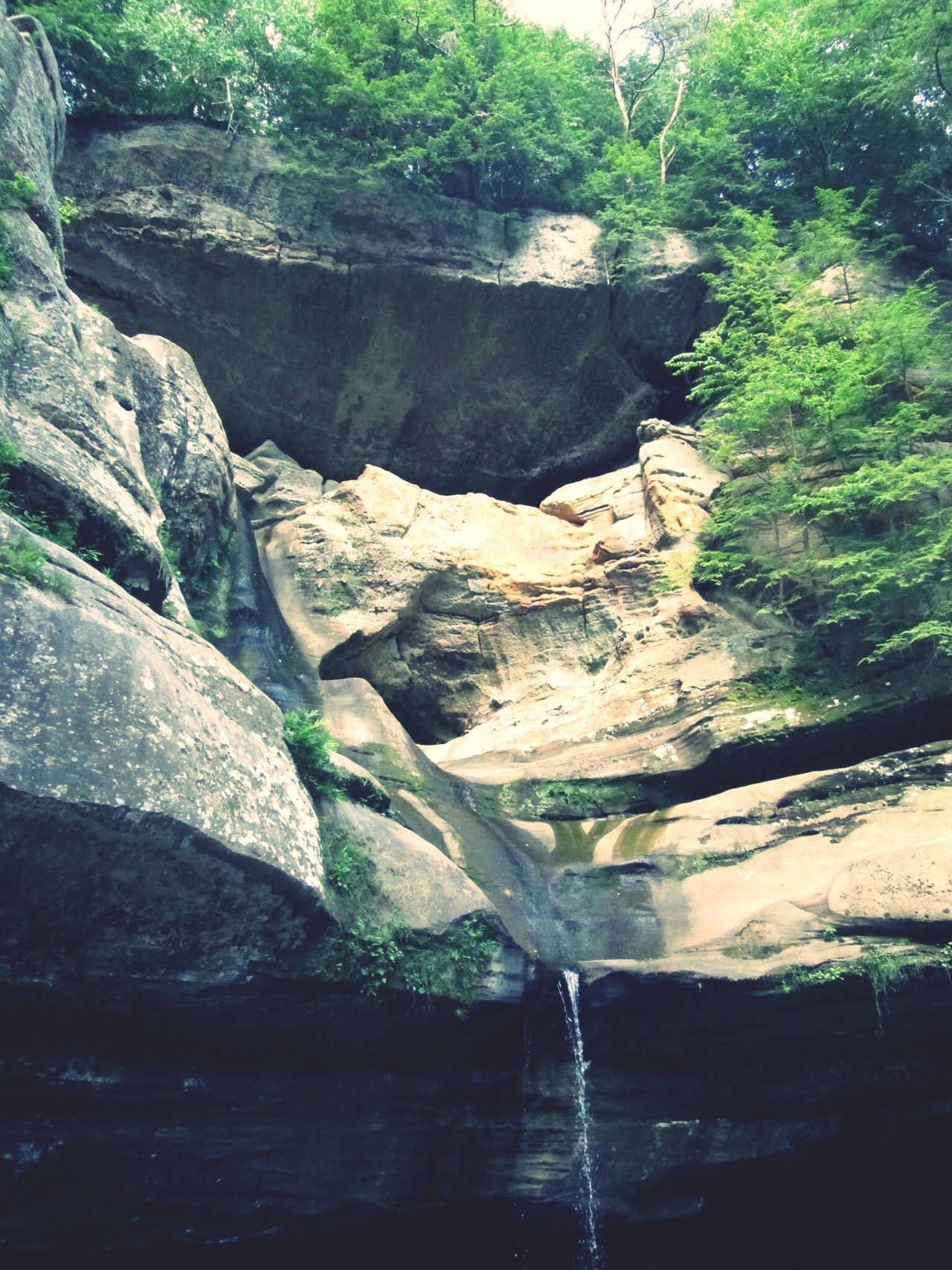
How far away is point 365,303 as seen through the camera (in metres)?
16.2

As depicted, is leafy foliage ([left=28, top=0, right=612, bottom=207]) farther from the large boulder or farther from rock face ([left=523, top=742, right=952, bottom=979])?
the large boulder

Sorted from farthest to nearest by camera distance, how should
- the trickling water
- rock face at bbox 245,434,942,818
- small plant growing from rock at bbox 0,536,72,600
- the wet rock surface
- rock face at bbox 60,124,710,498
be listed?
1. rock face at bbox 60,124,710,498
2. rock face at bbox 245,434,942,818
3. the trickling water
4. the wet rock surface
5. small plant growing from rock at bbox 0,536,72,600

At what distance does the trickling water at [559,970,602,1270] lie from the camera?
333 inches

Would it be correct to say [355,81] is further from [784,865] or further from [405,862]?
[784,865]

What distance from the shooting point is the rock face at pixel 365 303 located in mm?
15625

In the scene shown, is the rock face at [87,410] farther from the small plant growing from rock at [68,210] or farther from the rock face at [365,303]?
the rock face at [365,303]

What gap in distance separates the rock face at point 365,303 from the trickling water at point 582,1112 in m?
11.8

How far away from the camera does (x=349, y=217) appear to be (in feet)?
52.8

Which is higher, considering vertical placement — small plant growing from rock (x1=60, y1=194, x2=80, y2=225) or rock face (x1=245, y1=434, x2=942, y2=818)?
small plant growing from rock (x1=60, y1=194, x2=80, y2=225)

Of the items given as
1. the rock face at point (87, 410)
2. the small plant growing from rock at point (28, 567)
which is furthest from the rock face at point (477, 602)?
the small plant growing from rock at point (28, 567)

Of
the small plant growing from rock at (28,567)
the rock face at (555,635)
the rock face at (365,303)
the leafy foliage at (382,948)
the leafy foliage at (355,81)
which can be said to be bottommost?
the leafy foliage at (382,948)

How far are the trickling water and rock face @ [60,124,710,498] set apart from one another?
38.7 ft

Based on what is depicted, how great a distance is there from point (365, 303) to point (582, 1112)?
1335cm

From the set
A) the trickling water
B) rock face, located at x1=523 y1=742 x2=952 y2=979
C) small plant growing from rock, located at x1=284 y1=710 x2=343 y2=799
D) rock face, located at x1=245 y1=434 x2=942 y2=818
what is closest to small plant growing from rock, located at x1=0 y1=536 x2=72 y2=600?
small plant growing from rock, located at x1=284 y1=710 x2=343 y2=799
